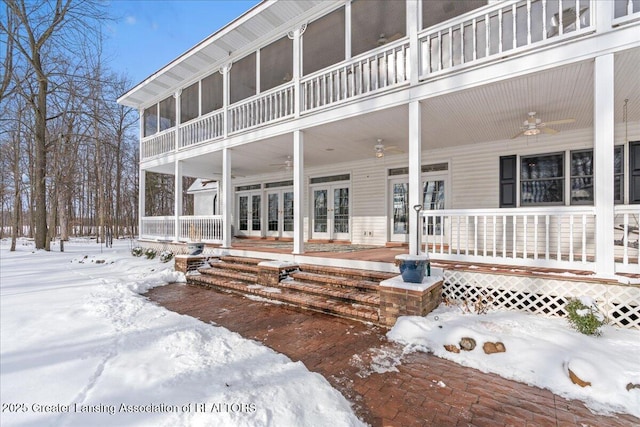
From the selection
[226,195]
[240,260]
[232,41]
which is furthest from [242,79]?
[240,260]

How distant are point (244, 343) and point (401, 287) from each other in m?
2.03

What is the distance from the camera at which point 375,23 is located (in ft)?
18.8

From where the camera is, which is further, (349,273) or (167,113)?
(167,113)

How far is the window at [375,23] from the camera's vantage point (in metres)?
5.51

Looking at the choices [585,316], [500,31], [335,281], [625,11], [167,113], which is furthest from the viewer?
[167,113]

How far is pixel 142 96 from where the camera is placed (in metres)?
10.6

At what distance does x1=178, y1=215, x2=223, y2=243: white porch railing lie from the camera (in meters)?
8.88

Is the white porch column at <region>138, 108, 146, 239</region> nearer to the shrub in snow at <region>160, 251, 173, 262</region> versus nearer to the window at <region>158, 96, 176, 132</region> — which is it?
the window at <region>158, 96, 176, 132</region>

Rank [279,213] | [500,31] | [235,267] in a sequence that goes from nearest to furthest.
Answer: [500,31]
[235,267]
[279,213]

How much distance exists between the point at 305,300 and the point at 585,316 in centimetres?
348

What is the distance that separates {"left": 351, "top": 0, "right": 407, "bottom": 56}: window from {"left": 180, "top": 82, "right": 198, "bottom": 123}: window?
18.8 ft

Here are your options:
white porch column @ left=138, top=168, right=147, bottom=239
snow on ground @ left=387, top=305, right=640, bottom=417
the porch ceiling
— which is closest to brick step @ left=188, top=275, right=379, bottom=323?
snow on ground @ left=387, top=305, right=640, bottom=417

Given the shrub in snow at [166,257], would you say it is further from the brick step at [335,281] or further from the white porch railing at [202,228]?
the brick step at [335,281]

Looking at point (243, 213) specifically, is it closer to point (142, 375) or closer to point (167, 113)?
point (167, 113)
